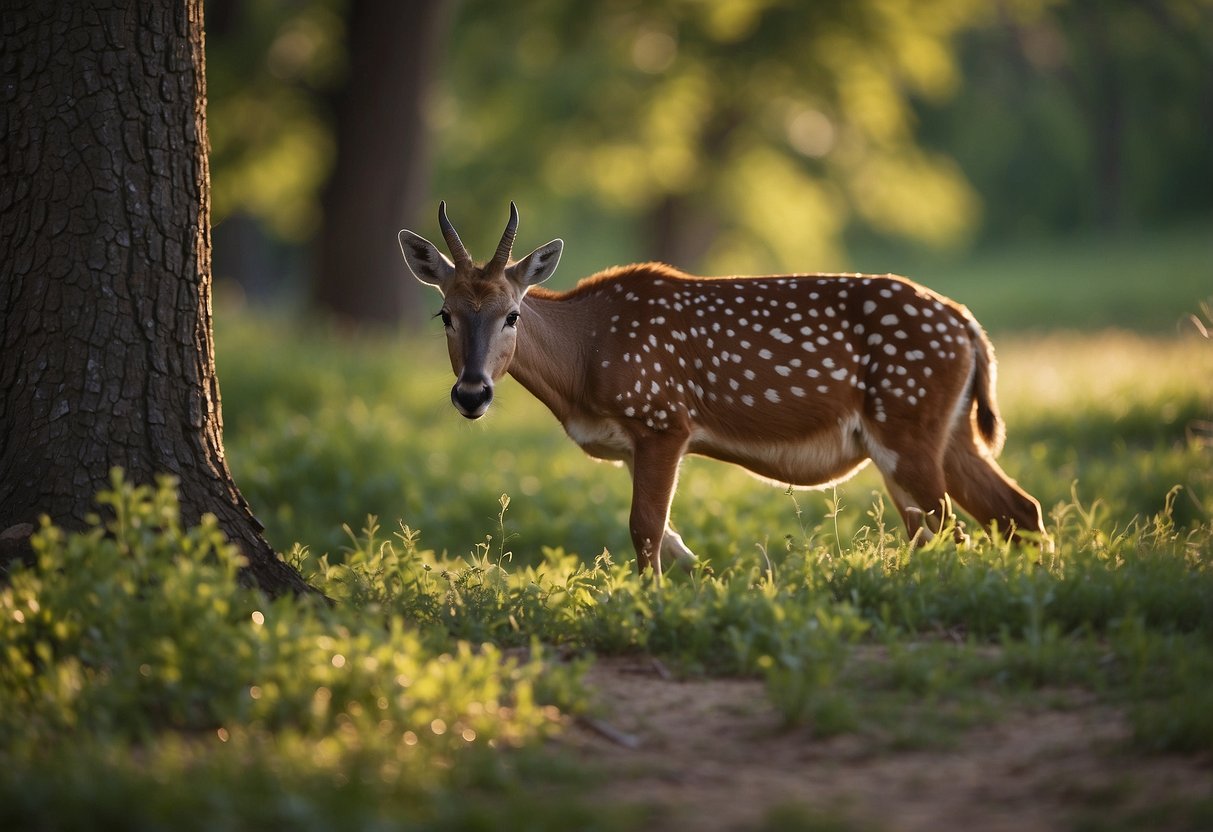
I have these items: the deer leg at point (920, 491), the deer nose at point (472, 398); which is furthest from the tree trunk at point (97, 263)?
the deer leg at point (920, 491)

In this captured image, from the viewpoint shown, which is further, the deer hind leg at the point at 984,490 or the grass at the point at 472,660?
the deer hind leg at the point at 984,490

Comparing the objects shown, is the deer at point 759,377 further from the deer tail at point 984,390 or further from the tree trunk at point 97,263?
the tree trunk at point 97,263

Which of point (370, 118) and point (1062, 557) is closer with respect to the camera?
point (1062, 557)

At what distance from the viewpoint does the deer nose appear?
6.86m

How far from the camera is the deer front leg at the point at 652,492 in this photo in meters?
7.15

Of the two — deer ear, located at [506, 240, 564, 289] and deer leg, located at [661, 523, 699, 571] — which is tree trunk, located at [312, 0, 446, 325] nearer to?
deer ear, located at [506, 240, 564, 289]

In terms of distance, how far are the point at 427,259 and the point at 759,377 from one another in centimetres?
201

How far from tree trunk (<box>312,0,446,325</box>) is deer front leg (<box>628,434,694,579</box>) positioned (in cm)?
978

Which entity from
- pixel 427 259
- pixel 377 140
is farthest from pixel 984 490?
pixel 377 140

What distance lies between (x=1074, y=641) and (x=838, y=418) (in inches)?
90.7

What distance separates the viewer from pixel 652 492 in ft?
23.7

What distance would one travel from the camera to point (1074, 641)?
5.43m

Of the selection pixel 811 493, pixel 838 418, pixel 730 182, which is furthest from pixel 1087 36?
→ pixel 838 418

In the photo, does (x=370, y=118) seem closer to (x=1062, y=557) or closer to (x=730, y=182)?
(x=730, y=182)
